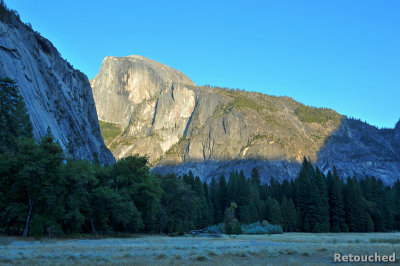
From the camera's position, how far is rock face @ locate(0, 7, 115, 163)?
63.6m

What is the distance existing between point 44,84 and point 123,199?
39.9 m

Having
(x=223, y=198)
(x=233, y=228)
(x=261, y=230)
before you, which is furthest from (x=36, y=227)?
(x=223, y=198)

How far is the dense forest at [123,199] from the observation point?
125ft

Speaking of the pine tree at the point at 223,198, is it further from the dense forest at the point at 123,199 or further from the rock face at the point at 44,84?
the rock face at the point at 44,84

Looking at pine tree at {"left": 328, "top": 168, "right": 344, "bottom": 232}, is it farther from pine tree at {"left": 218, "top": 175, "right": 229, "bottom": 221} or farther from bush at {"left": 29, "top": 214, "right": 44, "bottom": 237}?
bush at {"left": 29, "top": 214, "right": 44, "bottom": 237}

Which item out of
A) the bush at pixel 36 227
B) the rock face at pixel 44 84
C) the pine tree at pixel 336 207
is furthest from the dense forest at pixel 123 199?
the rock face at pixel 44 84

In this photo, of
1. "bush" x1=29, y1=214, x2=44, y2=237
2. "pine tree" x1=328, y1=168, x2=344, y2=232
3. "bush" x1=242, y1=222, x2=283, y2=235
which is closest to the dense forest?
"bush" x1=29, y1=214, x2=44, y2=237

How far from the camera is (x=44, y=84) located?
76.1m

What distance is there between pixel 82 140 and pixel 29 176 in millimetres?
49940

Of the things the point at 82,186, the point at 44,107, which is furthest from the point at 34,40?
the point at 82,186

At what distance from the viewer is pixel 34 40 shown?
83625 millimetres

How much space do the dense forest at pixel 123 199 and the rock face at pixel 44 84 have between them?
9.14 metres

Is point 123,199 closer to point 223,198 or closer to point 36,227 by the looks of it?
point 36,227

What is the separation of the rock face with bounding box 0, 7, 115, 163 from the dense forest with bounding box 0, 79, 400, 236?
30.0ft
